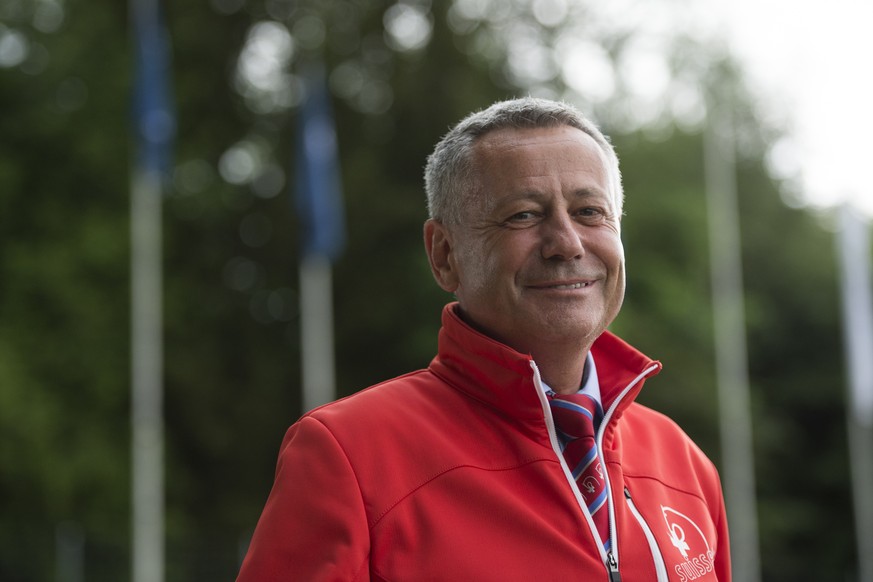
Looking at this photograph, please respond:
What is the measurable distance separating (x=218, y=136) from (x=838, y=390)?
13.5 meters

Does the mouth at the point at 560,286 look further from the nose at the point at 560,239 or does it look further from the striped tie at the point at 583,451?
the striped tie at the point at 583,451

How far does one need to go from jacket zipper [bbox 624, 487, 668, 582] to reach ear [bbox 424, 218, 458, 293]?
0.51m

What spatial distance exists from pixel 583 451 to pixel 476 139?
0.59 m

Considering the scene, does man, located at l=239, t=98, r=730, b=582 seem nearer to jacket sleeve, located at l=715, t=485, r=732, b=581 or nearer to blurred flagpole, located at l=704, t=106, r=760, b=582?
jacket sleeve, located at l=715, t=485, r=732, b=581

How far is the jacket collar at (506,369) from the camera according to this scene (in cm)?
203

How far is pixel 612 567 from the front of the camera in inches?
78.7

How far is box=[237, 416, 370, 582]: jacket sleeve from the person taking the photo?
181cm

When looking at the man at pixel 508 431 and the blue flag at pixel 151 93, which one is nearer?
the man at pixel 508 431

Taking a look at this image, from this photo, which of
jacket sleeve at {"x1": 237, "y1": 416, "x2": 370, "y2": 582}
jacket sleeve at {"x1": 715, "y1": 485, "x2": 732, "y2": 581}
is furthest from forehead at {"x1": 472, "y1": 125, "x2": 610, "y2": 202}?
jacket sleeve at {"x1": 715, "y1": 485, "x2": 732, "y2": 581}

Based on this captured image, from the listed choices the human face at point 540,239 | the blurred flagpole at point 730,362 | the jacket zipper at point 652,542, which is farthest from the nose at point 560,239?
the blurred flagpole at point 730,362

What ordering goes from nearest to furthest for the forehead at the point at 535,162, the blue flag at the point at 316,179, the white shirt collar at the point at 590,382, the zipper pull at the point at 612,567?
1. the zipper pull at the point at 612,567
2. the forehead at the point at 535,162
3. the white shirt collar at the point at 590,382
4. the blue flag at the point at 316,179

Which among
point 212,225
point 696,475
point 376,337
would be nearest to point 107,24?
point 212,225

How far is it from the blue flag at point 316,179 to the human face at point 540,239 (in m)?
13.9

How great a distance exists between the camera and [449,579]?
1864 millimetres
